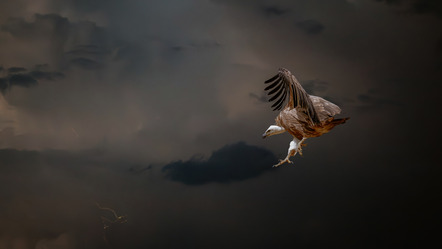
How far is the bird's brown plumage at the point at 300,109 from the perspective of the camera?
12.4 feet

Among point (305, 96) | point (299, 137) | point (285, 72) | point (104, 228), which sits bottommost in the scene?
point (104, 228)

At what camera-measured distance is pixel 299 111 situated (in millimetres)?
3928

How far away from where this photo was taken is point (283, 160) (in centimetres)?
420

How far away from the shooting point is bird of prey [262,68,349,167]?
377 centimetres

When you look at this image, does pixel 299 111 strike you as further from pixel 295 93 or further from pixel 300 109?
pixel 295 93

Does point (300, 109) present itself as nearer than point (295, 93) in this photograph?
No

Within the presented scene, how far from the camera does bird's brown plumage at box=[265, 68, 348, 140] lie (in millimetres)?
3768

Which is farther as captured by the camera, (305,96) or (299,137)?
(299,137)

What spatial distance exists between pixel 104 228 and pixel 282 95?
3248mm

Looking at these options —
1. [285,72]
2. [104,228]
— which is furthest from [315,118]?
[104,228]

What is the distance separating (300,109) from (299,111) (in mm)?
27

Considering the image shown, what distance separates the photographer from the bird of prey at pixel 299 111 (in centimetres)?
377

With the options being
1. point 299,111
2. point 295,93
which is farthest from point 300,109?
point 295,93

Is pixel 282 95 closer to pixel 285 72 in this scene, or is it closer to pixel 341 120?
pixel 285 72
